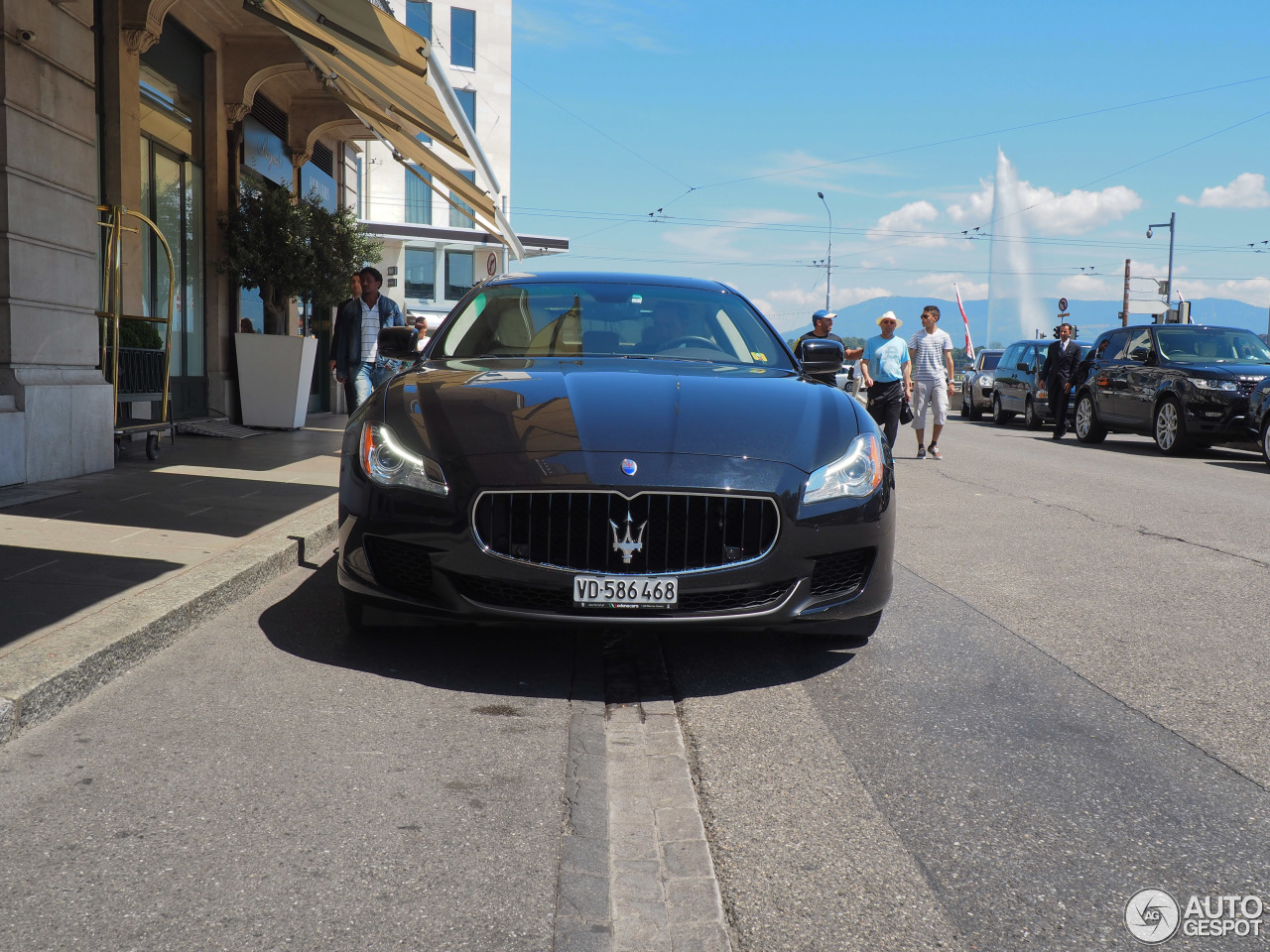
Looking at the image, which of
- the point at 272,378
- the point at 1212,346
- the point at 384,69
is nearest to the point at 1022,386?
the point at 1212,346

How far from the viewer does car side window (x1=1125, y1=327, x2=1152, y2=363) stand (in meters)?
17.0

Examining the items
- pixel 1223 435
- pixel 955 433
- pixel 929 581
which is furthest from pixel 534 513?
pixel 955 433

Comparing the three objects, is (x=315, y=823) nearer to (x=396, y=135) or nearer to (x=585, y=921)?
(x=585, y=921)

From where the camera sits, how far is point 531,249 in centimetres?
3831

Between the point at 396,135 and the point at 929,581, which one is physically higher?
the point at 396,135

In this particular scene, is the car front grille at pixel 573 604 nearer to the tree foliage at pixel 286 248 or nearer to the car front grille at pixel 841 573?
the car front grille at pixel 841 573

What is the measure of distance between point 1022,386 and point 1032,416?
95 centimetres

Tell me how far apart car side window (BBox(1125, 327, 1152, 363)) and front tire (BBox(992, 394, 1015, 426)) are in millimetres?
7899

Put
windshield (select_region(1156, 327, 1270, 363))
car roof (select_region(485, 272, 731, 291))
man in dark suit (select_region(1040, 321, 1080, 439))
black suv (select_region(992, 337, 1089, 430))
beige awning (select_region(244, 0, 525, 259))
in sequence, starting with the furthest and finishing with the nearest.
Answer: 1. black suv (select_region(992, 337, 1089, 430))
2. man in dark suit (select_region(1040, 321, 1080, 439))
3. windshield (select_region(1156, 327, 1270, 363))
4. beige awning (select_region(244, 0, 525, 259))
5. car roof (select_region(485, 272, 731, 291))

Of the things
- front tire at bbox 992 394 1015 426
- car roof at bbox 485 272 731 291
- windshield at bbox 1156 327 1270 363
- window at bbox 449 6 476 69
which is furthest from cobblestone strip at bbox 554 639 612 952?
window at bbox 449 6 476 69

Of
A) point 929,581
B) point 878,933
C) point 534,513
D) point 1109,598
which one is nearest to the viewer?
point 878,933

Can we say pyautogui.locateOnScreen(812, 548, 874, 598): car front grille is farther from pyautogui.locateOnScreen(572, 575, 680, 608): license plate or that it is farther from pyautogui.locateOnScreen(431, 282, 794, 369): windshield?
pyautogui.locateOnScreen(431, 282, 794, 369): windshield

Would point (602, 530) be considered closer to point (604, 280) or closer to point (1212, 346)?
point (604, 280)

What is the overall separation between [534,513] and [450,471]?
1.07 ft
